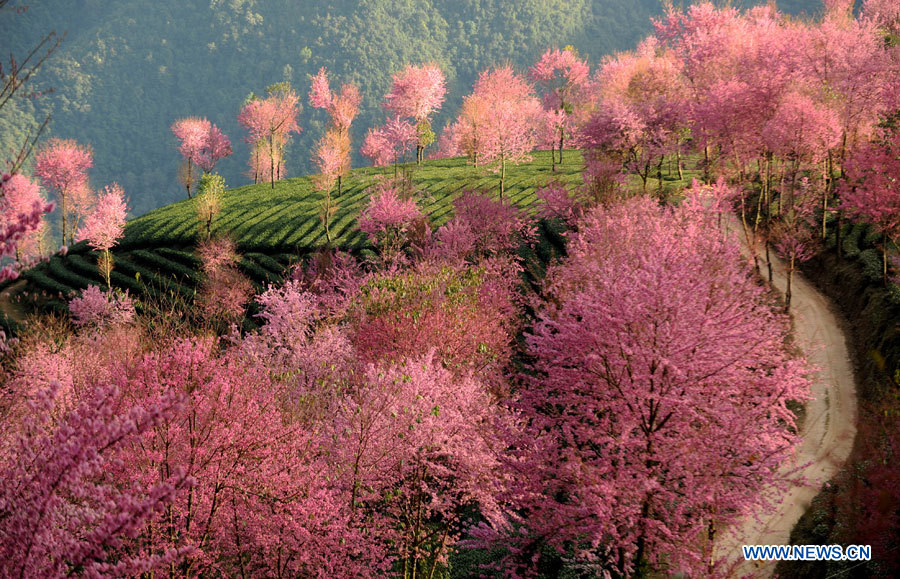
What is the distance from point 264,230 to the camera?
220 ft

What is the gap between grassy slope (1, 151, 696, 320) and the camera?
5903cm

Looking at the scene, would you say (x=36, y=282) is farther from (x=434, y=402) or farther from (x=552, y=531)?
(x=552, y=531)

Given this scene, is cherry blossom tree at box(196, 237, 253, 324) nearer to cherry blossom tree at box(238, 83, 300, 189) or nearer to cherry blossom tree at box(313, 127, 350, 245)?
cherry blossom tree at box(313, 127, 350, 245)

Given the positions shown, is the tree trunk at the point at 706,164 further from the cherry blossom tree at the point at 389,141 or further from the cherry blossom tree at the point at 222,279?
the cherry blossom tree at the point at 389,141

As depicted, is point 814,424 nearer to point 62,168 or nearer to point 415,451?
point 415,451

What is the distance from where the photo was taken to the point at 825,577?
59.2 ft

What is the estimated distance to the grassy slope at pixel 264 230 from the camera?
2324 inches

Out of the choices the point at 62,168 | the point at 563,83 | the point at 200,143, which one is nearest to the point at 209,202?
the point at 62,168

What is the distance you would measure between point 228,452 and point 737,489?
38.8 ft

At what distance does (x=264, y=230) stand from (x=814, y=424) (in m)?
55.4

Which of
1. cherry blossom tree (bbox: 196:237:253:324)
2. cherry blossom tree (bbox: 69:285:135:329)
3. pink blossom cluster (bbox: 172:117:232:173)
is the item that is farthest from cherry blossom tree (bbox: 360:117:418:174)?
cherry blossom tree (bbox: 69:285:135:329)

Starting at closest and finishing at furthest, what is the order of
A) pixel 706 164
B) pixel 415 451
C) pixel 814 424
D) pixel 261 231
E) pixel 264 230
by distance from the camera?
1. pixel 415 451
2. pixel 814 424
3. pixel 706 164
4. pixel 264 230
5. pixel 261 231

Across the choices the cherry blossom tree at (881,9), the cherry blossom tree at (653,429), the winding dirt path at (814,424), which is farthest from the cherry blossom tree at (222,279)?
the cherry blossom tree at (881,9)

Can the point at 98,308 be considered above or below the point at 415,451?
above
